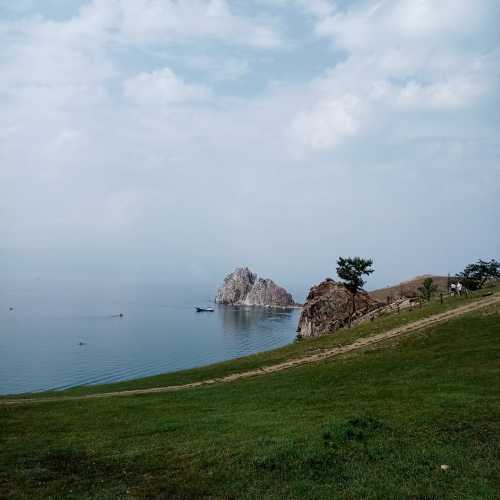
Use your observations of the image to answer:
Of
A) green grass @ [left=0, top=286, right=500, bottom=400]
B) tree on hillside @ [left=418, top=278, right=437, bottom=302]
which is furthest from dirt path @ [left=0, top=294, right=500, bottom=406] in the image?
tree on hillside @ [left=418, top=278, right=437, bottom=302]

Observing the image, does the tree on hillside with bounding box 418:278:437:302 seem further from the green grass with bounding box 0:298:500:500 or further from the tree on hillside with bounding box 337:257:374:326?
the green grass with bounding box 0:298:500:500

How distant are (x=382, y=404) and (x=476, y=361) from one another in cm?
978

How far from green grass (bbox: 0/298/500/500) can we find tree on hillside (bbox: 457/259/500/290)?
43974mm

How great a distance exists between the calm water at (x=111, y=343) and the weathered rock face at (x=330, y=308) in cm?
2639

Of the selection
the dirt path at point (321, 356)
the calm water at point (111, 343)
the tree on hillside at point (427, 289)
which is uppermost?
the tree on hillside at point (427, 289)

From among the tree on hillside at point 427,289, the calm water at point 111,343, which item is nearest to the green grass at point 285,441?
the tree on hillside at point 427,289

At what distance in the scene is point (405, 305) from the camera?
63.9 m

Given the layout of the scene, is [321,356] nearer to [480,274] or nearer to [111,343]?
[480,274]

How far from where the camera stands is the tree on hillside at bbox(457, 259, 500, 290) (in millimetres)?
68188

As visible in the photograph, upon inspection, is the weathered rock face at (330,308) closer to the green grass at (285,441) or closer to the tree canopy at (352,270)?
the tree canopy at (352,270)

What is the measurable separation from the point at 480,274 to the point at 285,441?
6463 centimetres

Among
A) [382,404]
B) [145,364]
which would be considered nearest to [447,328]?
[382,404]

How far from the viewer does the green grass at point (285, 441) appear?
471 inches

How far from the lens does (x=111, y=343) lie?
117 metres
